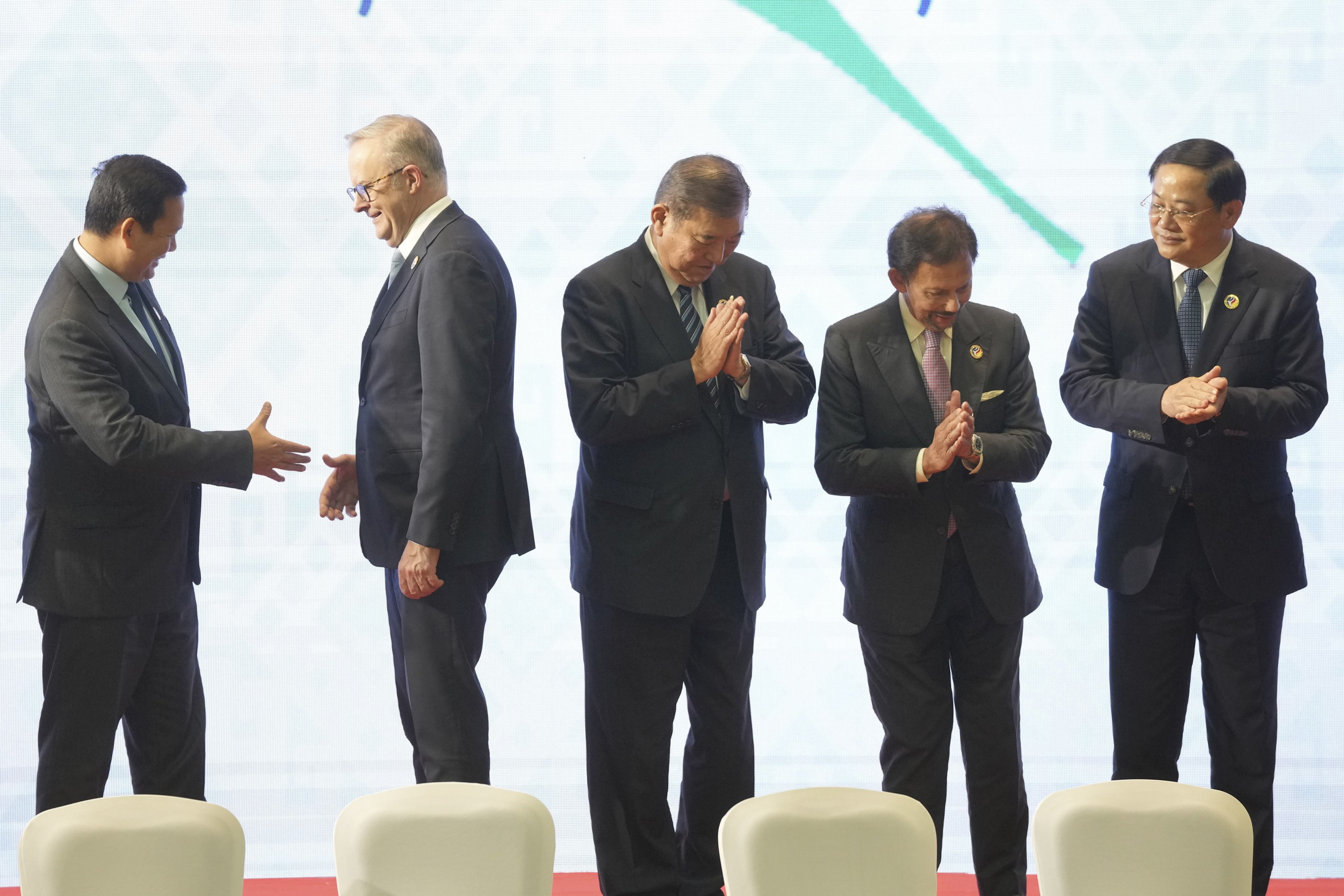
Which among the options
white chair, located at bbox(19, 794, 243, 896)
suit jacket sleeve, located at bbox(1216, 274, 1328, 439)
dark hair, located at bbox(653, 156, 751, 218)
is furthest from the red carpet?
dark hair, located at bbox(653, 156, 751, 218)

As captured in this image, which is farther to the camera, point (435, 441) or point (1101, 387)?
point (1101, 387)

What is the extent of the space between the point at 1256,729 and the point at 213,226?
3068 mm

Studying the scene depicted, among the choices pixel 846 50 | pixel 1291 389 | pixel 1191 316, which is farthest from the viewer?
pixel 846 50

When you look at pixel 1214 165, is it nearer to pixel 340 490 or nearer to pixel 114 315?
pixel 340 490

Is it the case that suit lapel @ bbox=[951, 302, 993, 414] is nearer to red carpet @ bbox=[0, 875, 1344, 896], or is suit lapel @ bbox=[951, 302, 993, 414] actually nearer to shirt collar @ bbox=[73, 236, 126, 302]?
red carpet @ bbox=[0, 875, 1344, 896]

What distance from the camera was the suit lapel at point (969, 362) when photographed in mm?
2926

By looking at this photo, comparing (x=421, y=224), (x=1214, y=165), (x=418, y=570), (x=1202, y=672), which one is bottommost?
(x=1202, y=672)

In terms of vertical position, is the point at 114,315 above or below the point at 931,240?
below

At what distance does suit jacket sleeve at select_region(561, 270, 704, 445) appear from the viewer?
9.16 feet

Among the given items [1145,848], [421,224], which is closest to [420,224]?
[421,224]

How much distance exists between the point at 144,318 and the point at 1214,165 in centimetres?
245

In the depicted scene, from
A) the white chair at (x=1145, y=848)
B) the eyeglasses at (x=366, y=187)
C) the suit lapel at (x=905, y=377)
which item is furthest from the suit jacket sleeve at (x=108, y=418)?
the white chair at (x=1145, y=848)

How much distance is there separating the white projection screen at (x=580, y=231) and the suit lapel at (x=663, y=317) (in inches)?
36.6

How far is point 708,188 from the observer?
110 inches
